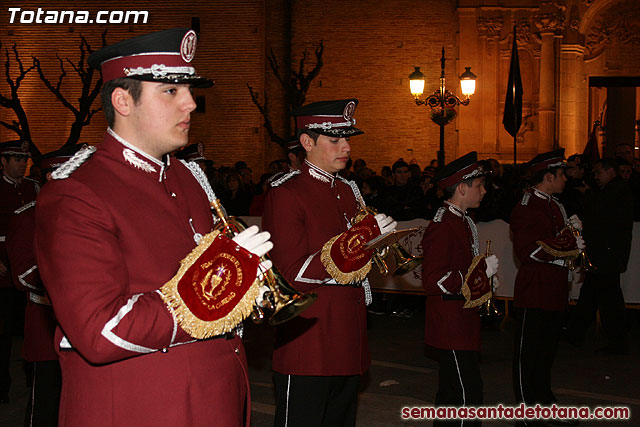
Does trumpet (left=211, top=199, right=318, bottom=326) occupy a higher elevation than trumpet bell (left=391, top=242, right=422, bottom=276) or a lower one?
higher

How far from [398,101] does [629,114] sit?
439 inches

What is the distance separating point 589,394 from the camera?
789 centimetres

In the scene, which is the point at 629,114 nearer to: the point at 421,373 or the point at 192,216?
the point at 421,373

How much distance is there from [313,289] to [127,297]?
6.81 feet

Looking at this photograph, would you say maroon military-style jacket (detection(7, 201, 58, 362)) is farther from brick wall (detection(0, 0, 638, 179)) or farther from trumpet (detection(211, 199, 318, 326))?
brick wall (detection(0, 0, 638, 179))

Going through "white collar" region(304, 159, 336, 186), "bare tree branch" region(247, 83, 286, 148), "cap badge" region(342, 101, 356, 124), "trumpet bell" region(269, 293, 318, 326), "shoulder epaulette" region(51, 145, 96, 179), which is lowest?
"trumpet bell" region(269, 293, 318, 326)

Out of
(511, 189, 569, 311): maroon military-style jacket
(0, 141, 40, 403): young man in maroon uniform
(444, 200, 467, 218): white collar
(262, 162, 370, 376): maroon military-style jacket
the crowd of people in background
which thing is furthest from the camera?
the crowd of people in background

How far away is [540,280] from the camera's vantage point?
22.7ft

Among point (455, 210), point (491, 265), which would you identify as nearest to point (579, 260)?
point (491, 265)

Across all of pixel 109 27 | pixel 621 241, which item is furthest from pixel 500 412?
pixel 109 27

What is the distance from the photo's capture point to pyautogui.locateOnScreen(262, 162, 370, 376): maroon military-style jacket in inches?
182

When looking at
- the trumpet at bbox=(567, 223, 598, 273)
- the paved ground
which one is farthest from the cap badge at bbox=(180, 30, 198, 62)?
the trumpet at bbox=(567, 223, 598, 273)

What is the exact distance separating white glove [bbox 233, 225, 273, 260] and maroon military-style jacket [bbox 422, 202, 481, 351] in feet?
9.83

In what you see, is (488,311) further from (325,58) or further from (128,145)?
(325,58)
